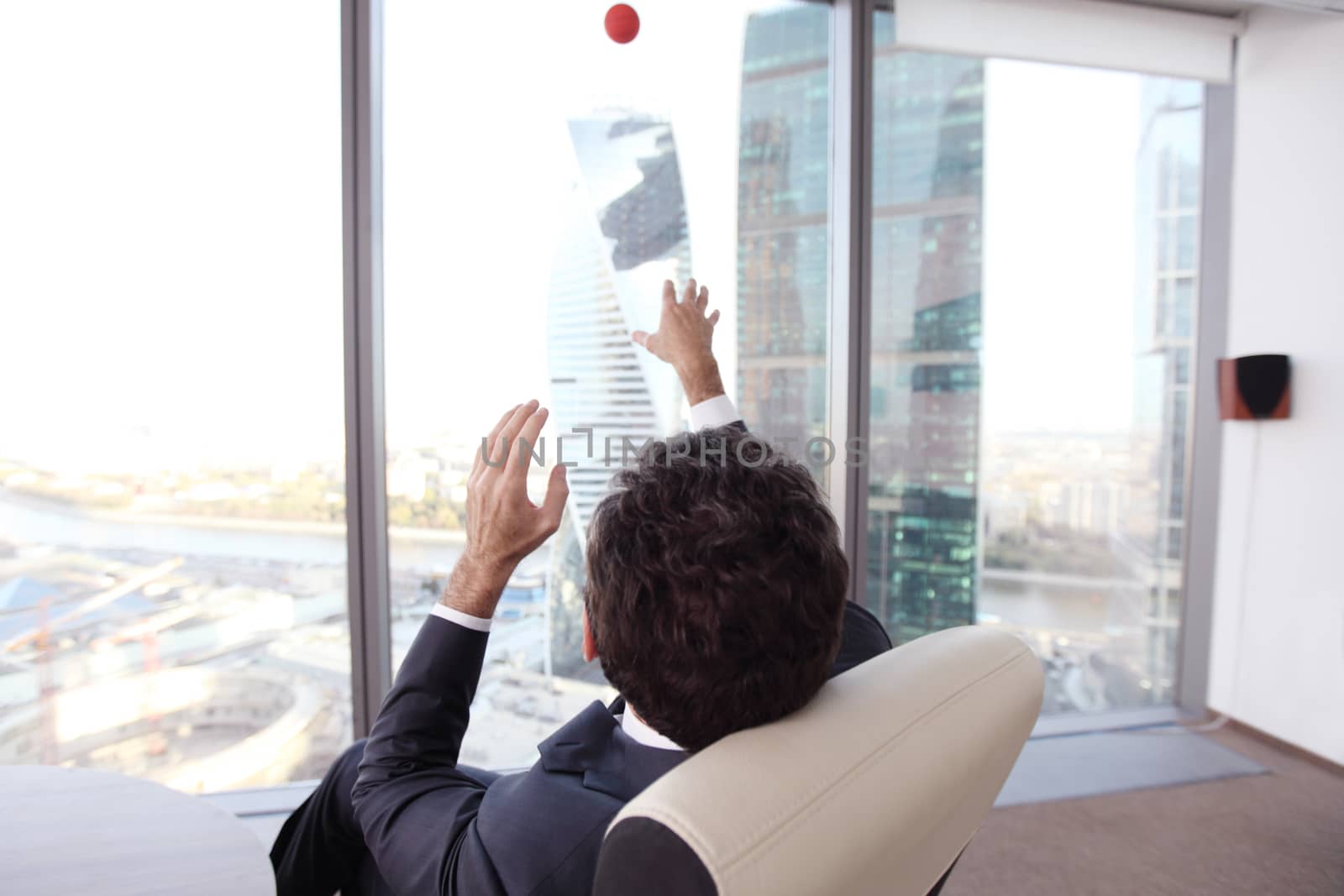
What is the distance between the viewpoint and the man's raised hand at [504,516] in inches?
34.6

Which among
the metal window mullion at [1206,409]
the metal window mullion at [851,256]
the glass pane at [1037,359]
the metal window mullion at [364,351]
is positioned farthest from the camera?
the metal window mullion at [1206,409]

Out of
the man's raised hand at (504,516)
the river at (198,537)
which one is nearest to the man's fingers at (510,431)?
the man's raised hand at (504,516)

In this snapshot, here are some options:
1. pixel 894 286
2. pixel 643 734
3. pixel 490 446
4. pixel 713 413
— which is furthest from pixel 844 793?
pixel 894 286

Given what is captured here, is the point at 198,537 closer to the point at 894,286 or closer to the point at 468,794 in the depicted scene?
the point at 468,794

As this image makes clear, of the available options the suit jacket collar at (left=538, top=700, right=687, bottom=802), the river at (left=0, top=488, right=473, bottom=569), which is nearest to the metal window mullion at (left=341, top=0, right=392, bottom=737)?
the river at (left=0, top=488, right=473, bottom=569)

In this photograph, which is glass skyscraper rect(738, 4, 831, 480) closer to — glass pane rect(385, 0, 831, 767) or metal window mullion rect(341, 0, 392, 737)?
glass pane rect(385, 0, 831, 767)

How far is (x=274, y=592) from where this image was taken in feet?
7.22

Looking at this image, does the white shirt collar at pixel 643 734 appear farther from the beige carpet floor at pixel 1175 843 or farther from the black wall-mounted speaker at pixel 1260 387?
the black wall-mounted speaker at pixel 1260 387

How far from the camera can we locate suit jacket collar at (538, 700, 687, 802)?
755 millimetres

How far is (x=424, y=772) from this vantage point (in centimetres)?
84

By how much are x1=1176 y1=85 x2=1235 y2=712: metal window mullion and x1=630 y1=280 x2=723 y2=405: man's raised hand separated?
259 cm

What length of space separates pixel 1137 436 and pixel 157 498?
11.7 ft

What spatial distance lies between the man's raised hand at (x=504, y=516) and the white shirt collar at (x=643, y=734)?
21cm

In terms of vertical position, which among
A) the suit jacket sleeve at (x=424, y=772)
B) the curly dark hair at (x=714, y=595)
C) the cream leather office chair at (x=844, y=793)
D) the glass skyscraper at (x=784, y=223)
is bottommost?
the suit jacket sleeve at (x=424, y=772)
